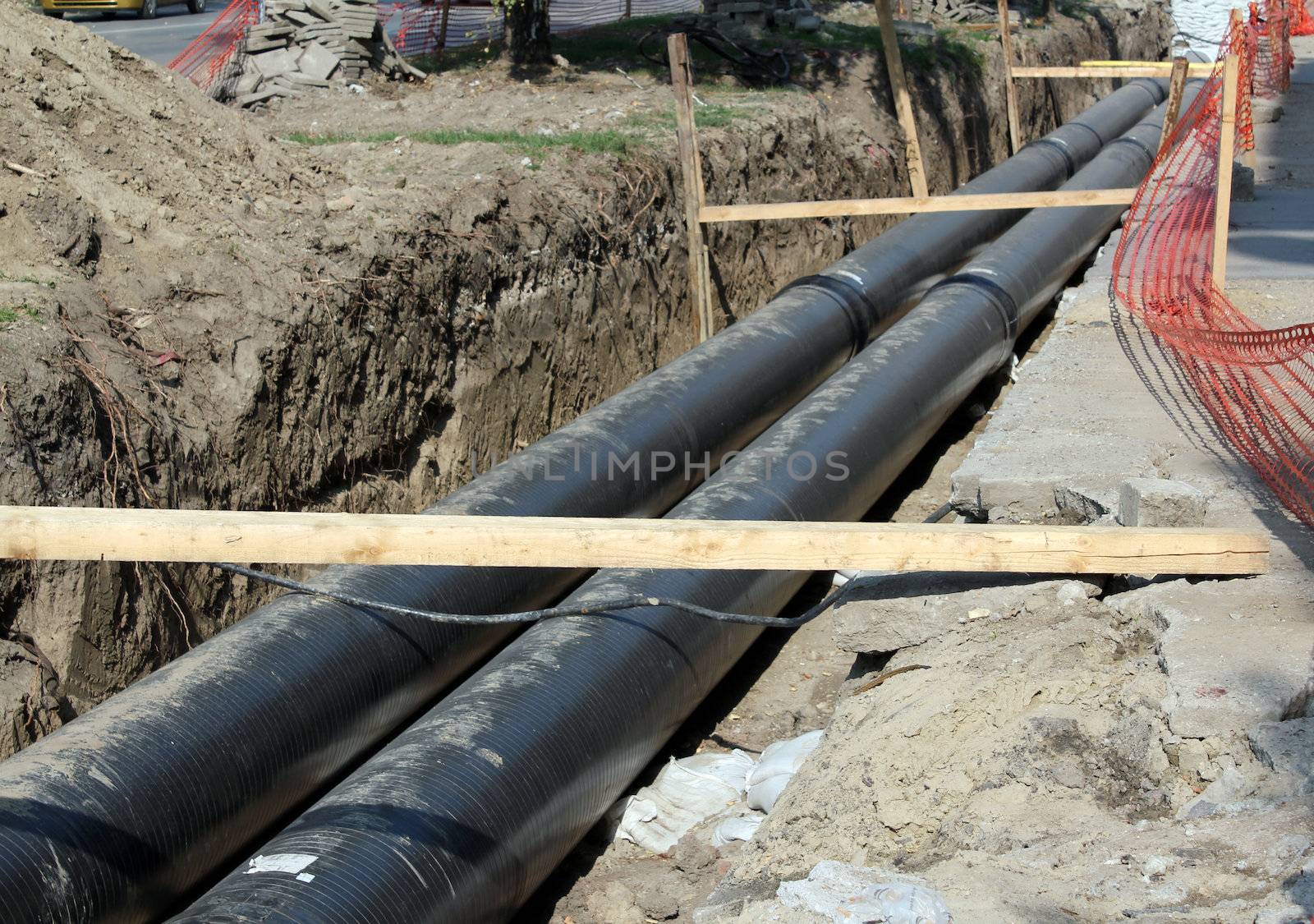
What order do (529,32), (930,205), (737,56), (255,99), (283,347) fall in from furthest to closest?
(737,56) < (529,32) < (255,99) < (930,205) < (283,347)

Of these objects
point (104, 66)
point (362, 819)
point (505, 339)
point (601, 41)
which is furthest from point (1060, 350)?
point (601, 41)

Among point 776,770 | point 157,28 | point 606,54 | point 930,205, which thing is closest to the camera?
point 776,770

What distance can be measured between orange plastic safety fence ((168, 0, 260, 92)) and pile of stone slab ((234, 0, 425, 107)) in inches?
6.0

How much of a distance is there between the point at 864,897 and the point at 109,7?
2162cm

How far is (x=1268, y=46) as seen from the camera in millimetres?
18375

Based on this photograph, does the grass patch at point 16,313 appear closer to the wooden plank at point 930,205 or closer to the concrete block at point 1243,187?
the wooden plank at point 930,205

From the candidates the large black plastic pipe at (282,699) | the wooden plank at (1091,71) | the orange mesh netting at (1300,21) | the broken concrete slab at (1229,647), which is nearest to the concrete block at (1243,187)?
the wooden plank at (1091,71)

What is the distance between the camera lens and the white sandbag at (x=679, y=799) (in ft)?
13.7

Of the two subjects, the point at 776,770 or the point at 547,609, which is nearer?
the point at 547,609

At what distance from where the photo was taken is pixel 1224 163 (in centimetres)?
657

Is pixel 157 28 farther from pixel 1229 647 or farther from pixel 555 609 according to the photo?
pixel 1229 647

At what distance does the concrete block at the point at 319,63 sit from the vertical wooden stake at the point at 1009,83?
23.0ft

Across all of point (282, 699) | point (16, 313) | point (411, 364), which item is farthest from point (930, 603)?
point (16, 313)

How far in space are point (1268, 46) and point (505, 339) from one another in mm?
17122
